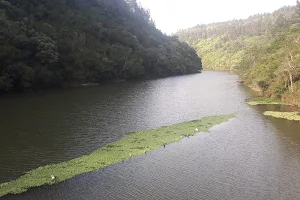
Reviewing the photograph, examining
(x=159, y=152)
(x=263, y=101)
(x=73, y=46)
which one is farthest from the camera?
(x=73, y=46)

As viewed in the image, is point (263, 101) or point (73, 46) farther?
point (73, 46)

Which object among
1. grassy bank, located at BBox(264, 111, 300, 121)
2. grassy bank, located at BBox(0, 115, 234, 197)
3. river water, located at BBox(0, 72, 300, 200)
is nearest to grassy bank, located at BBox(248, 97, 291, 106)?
river water, located at BBox(0, 72, 300, 200)

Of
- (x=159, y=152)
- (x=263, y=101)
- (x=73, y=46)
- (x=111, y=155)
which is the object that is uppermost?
(x=73, y=46)

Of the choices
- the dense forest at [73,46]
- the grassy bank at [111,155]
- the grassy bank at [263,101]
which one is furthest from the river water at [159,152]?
the dense forest at [73,46]

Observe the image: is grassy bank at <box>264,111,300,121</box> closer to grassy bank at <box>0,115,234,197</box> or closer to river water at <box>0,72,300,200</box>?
river water at <box>0,72,300,200</box>

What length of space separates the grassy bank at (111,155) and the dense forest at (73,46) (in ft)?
153

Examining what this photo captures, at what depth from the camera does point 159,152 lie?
3247 cm

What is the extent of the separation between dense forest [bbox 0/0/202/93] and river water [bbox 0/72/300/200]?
24629 mm

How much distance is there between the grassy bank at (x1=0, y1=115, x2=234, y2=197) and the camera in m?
24.4

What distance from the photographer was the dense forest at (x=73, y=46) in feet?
253

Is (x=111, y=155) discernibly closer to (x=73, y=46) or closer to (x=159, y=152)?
(x=159, y=152)

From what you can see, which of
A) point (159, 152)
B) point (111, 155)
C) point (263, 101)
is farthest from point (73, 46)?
point (111, 155)

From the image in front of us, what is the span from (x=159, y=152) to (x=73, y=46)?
73.0 m

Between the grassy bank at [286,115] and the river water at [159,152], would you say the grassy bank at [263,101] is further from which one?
the grassy bank at [286,115]
